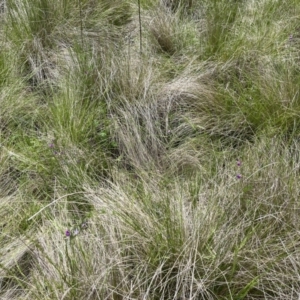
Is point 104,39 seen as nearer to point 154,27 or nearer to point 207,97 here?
point 154,27

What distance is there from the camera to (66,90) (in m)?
2.56

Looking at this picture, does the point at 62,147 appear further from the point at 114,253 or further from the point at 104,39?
the point at 104,39

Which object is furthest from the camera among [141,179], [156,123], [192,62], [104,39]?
[104,39]

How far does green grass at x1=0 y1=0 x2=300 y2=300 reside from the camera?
157 cm

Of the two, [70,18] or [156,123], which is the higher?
[70,18]

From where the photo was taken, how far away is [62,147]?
225 cm

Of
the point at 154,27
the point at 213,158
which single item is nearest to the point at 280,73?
the point at 213,158

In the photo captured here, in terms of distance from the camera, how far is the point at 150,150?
232cm

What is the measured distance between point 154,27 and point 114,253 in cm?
198

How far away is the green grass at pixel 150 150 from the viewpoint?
1.57 m

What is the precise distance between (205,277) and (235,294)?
4.6 inches

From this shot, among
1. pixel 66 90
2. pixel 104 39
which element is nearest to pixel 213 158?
pixel 66 90

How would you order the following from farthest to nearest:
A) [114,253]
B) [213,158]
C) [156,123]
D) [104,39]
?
[104,39], [156,123], [213,158], [114,253]

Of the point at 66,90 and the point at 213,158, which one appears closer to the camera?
the point at 213,158
